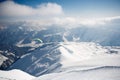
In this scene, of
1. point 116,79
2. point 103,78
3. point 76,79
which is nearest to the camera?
point 116,79

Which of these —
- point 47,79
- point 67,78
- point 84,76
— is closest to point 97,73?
point 84,76

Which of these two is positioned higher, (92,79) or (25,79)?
(92,79)

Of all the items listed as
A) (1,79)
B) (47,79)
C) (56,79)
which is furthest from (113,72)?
(1,79)

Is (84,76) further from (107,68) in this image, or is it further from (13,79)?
(13,79)

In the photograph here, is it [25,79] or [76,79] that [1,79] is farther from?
[76,79]

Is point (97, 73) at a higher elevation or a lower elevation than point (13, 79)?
higher

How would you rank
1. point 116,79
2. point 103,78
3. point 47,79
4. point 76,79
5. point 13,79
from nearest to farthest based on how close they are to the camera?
point 116,79, point 103,78, point 76,79, point 47,79, point 13,79

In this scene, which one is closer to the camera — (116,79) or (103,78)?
(116,79)

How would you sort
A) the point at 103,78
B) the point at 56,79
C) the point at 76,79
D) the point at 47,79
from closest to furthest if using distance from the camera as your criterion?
the point at 103,78
the point at 76,79
the point at 56,79
the point at 47,79

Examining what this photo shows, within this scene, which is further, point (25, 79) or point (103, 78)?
point (25, 79)
